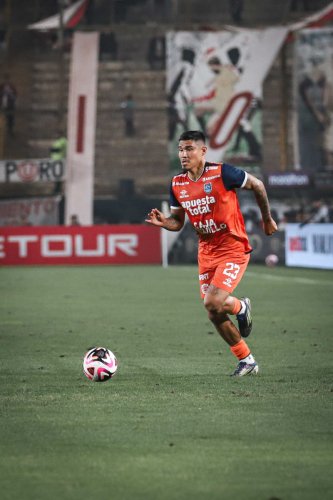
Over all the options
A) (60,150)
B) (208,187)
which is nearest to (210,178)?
(208,187)

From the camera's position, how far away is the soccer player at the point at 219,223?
9.88 meters

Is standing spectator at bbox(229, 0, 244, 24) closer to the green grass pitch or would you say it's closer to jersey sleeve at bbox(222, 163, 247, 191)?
the green grass pitch

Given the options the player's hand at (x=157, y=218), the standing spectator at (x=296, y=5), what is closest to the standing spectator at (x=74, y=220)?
the standing spectator at (x=296, y=5)

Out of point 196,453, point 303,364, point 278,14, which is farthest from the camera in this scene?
point 278,14

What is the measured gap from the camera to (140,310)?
1812 centimetres

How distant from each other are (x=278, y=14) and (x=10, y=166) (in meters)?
15.0

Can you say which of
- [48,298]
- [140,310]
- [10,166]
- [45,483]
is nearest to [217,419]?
[45,483]

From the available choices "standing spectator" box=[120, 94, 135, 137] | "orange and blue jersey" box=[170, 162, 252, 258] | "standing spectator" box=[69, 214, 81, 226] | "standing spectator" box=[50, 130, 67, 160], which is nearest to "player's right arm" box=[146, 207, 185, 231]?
"orange and blue jersey" box=[170, 162, 252, 258]

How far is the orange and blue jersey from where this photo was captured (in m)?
10.0

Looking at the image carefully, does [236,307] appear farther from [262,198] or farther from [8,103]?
[8,103]

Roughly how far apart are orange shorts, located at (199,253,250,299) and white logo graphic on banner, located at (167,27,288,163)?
3357 centimetres

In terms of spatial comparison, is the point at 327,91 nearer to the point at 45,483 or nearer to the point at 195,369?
the point at 195,369

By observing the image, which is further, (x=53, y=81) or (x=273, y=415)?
(x=53, y=81)

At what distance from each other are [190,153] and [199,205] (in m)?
0.48
